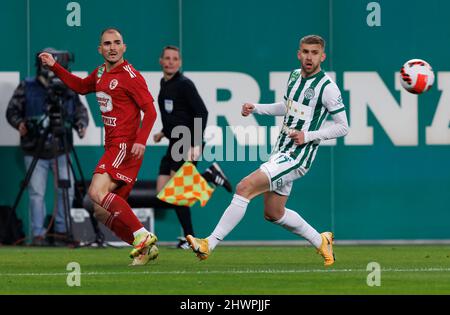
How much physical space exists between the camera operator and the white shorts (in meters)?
5.01

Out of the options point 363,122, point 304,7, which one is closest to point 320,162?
point 363,122

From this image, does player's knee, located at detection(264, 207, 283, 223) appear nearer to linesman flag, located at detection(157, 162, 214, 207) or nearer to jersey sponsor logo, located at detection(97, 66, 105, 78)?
jersey sponsor logo, located at detection(97, 66, 105, 78)

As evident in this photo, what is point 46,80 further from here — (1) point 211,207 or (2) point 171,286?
(2) point 171,286

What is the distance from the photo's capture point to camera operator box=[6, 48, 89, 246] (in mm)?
Result: 16156

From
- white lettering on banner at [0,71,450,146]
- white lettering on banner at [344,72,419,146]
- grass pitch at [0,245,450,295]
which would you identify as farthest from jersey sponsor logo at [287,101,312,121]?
white lettering on banner at [344,72,419,146]

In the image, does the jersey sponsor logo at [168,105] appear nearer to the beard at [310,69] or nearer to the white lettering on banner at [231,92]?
the white lettering on banner at [231,92]

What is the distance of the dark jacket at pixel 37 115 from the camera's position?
16.2 m

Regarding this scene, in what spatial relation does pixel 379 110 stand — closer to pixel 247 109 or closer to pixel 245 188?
pixel 247 109

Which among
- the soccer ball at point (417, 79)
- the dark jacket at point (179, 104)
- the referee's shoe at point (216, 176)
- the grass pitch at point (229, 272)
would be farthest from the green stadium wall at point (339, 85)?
the soccer ball at point (417, 79)

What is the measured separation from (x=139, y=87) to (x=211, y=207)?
5.63 meters

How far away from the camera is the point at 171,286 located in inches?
380

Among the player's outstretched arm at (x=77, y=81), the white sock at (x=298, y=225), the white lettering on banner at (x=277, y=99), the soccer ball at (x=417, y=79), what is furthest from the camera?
the white lettering on banner at (x=277, y=99)

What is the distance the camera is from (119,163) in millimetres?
11547

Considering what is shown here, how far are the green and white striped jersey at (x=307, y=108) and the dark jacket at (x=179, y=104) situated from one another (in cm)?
348
